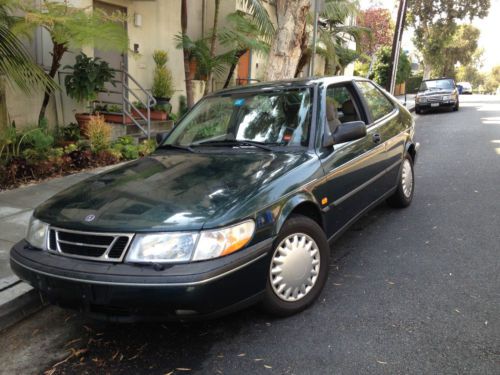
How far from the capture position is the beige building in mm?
8117

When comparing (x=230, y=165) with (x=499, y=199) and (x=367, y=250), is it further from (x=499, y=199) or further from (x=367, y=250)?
(x=499, y=199)

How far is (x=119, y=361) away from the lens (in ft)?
9.31

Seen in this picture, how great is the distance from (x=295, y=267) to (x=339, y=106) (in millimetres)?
1941

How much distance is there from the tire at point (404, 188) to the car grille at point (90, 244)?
3653 millimetres

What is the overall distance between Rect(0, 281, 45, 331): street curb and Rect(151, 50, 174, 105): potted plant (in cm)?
790

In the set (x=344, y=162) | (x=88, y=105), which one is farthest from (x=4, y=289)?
(x=88, y=105)

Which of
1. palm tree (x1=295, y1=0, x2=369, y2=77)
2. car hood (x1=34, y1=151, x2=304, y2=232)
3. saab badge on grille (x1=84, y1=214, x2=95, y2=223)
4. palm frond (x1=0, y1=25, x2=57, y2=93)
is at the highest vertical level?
palm tree (x1=295, y1=0, x2=369, y2=77)

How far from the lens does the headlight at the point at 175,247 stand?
2.62m

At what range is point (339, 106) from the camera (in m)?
4.51

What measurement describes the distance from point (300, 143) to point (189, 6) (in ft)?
35.1

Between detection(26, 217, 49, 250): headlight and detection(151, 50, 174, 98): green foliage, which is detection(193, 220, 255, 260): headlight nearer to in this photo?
detection(26, 217, 49, 250): headlight

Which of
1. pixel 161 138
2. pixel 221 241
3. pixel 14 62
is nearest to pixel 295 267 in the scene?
pixel 221 241

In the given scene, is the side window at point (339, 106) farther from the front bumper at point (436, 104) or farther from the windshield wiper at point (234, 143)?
the front bumper at point (436, 104)

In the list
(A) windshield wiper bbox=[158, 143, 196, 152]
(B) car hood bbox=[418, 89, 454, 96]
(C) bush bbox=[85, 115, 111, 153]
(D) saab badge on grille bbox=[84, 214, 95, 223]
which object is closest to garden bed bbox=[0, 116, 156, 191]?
(C) bush bbox=[85, 115, 111, 153]
